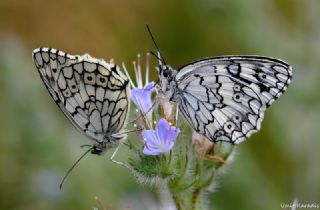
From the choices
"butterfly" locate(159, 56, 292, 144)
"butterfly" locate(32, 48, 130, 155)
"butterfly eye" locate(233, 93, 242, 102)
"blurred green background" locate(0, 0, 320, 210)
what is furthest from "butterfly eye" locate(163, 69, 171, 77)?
"blurred green background" locate(0, 0, 320, 210)

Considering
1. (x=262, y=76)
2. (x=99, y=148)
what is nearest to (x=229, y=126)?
(x=262, y=76)

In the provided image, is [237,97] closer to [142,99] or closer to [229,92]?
[229,92]

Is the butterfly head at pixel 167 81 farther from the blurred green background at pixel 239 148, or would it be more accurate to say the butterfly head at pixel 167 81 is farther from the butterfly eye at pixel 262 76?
the blurred green background at pixel 239 148

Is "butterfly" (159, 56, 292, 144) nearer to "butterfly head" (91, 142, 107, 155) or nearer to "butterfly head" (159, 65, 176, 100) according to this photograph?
"butterfly head" (159, 65, 176, 100)

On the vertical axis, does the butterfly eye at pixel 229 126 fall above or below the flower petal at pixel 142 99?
below

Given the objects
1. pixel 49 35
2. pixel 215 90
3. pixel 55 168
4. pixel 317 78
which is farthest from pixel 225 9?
pixel 49 35

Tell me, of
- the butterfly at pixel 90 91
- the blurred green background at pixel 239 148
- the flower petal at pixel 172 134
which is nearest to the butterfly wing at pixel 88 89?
the butterfly at pixel 90 91
